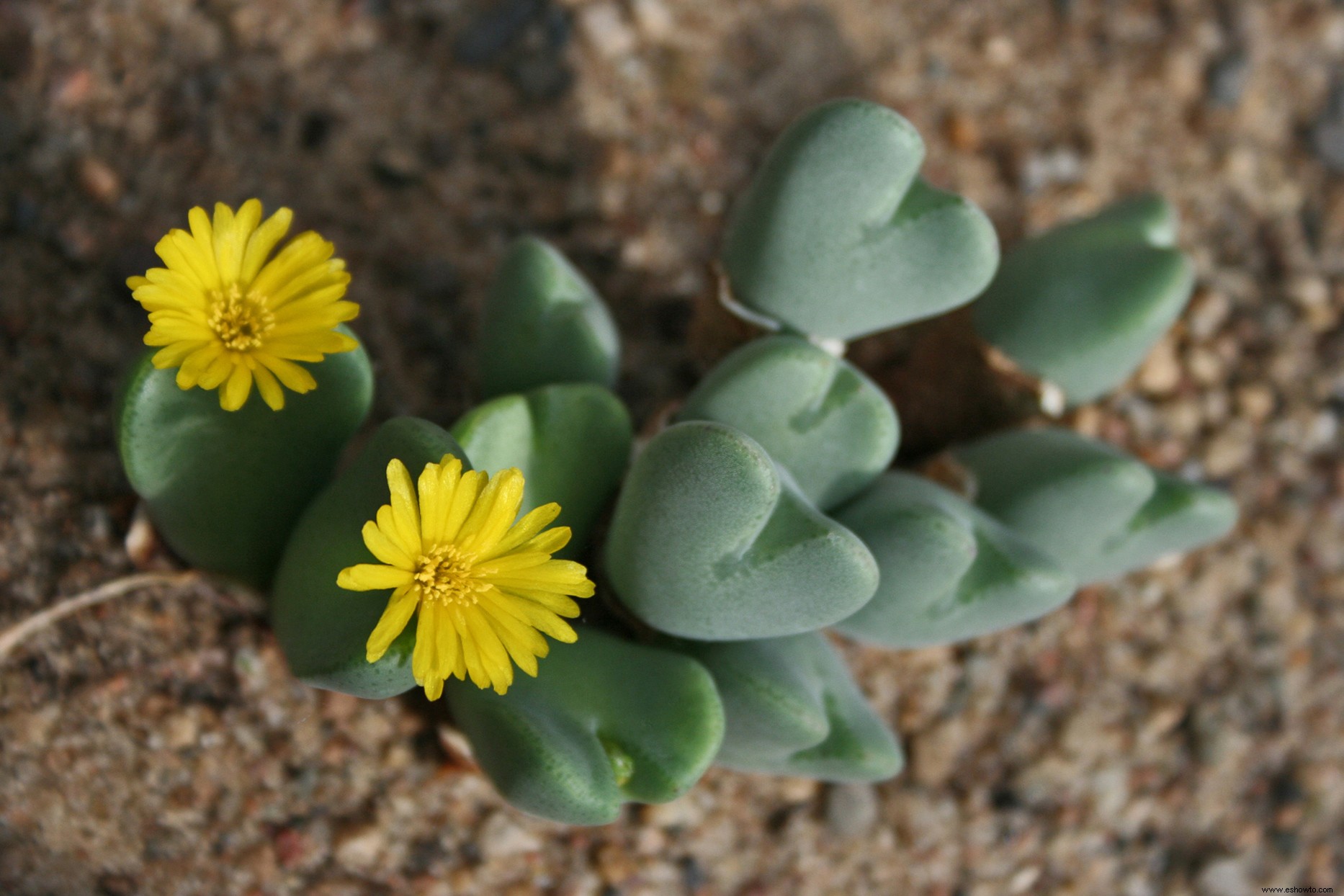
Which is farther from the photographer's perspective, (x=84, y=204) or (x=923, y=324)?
(x=923, y=324)

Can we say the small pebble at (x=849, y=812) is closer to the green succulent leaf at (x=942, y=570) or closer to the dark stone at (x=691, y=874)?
the dark stone at (x=691, y=874)

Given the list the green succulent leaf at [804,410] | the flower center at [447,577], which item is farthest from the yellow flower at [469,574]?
the green succulent leaf at [804,410]

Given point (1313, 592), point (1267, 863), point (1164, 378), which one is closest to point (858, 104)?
point (1164, 378)

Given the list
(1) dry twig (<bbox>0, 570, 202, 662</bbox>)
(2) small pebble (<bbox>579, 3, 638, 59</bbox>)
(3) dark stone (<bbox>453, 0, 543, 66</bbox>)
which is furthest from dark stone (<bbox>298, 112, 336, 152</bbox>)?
(1) dry twig (<bbox>0, 570, 202, 662</bbox>)

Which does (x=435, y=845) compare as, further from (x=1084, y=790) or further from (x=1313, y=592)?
(x=1313, y=592)

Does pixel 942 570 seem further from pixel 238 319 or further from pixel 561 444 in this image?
pixel 238 319

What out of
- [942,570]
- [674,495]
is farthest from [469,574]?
[942,570]
